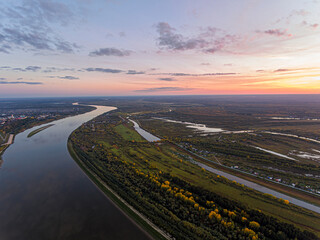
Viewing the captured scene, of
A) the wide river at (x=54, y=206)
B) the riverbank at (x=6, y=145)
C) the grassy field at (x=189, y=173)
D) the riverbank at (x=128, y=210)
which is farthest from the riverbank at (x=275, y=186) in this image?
the riverbank at (x=6, y=145)

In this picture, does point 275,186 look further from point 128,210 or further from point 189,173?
point 128,210

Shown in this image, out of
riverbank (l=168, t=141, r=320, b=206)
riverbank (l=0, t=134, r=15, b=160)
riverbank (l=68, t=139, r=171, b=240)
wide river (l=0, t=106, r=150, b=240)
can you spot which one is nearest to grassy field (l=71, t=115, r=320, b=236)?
riverbank (l=168, t=141, r=320, b=206)

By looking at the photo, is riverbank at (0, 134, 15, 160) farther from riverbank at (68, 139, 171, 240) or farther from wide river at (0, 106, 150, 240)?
riverbank at (68, 139, 171, 240)

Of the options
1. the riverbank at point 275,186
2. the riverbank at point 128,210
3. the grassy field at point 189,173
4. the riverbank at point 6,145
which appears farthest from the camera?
the riverbank at point 6,145

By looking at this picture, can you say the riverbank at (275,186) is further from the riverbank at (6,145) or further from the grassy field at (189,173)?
the riverbank at (6,145)

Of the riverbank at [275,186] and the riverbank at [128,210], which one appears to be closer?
the riverbank at [128,210]

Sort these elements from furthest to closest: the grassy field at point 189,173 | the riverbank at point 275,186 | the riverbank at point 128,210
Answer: the riverbank at point 275,186, the grassy field at point 189,173, the riverbank at point 128,210
